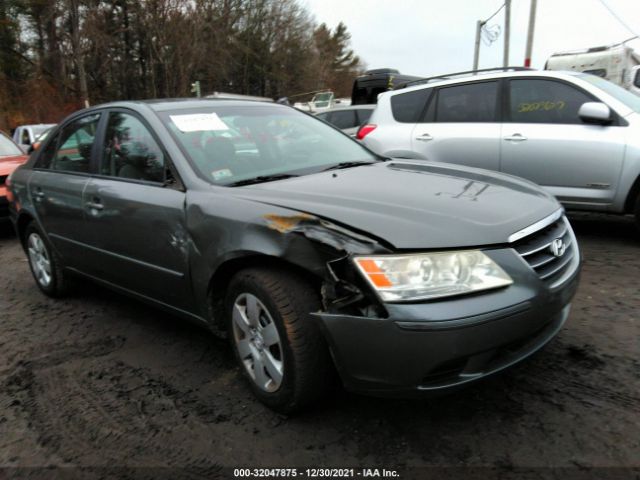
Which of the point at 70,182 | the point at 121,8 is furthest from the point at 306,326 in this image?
the point at 121,8

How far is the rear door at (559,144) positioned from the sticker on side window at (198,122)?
334cm

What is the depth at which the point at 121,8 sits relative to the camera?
1278 inches

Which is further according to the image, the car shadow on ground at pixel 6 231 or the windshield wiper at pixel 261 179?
the car shadow on ground at pixel 6 231

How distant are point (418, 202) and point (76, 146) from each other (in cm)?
284

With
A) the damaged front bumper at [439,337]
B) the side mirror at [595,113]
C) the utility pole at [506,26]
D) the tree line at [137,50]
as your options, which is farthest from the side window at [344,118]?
the tree line at [137,50]

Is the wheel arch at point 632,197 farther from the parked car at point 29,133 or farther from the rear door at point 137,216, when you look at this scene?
the parked car at point 29,133

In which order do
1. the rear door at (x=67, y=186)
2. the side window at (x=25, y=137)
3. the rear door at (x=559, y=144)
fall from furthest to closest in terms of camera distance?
the side window at (x=25, y=137)
the rear door at (x=559, y=144)
the rear door at (x=67, y=186)

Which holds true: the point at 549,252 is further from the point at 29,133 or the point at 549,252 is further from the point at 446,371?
the point at 29,133

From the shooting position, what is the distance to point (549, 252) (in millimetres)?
2379

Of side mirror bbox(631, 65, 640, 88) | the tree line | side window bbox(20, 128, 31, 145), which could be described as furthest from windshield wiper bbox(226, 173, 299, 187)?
the tree line

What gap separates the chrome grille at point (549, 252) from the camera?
7.38 ft

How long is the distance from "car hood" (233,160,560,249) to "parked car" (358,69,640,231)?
232cm

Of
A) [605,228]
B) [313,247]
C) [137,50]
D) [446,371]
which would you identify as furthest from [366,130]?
[137,50]

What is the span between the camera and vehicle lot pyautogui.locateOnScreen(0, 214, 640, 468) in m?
2.22
